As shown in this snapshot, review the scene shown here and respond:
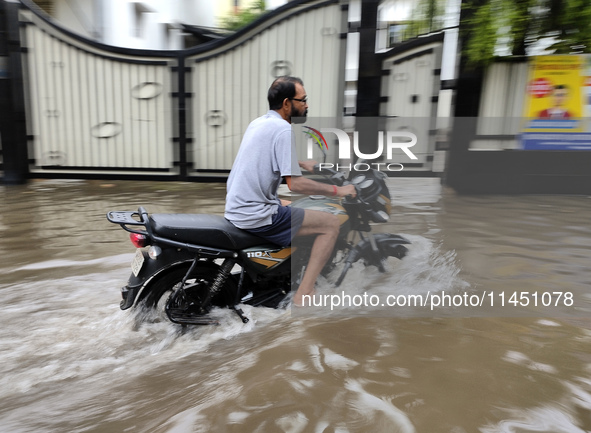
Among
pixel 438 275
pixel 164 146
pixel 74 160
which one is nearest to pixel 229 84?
pixel 164 146

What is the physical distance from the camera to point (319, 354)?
2738mm

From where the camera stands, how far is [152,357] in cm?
292

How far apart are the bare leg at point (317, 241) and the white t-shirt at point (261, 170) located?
0.87ft

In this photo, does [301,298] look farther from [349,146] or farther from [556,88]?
[556,88]

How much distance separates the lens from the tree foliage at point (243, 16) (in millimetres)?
21469

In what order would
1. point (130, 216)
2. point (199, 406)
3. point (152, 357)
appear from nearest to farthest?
1. point (199, 406)
2. point (152, 357)
3. point (130, 216)

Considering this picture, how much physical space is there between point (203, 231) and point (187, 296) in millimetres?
456

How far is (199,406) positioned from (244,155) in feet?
4.96

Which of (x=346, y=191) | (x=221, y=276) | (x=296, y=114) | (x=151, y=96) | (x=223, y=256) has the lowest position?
(x=221, y=276)

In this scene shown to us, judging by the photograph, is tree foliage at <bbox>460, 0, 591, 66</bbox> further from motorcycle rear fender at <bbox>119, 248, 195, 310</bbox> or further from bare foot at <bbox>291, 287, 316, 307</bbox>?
motorcycle rear fender at <bbox>119, 248, 195, 310</bbox>

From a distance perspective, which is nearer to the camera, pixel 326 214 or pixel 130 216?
pixel 130 216

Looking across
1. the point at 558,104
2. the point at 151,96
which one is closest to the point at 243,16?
the point at 151,96

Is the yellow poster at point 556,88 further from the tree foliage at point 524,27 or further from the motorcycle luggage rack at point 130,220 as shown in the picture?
the motorcycle luggage rack at point 130,220

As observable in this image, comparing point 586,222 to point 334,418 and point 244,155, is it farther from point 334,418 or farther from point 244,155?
point 334,418
